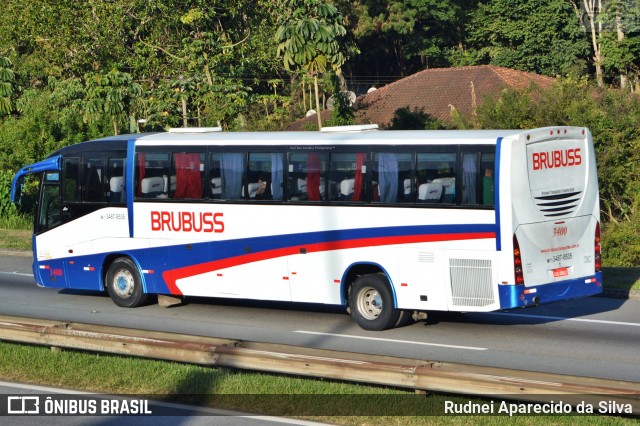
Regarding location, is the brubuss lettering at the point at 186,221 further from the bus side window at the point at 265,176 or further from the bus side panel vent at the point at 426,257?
the bus side panel vent at the point at 426,257

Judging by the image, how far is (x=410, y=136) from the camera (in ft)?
55.0

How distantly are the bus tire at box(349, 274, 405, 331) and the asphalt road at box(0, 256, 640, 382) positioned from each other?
0.20 metres

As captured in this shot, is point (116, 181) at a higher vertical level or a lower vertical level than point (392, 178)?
higher

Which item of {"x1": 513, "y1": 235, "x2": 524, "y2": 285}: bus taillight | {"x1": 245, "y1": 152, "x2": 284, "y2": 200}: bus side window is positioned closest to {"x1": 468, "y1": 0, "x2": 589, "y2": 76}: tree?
{"x1": 245, "y1": 152, "x2": 284, "y2": 200}: bus side window

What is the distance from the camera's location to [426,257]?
16.3 m

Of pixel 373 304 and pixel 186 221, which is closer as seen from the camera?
pixel 373 304

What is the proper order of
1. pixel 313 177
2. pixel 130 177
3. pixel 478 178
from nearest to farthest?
1. pixel 478 178
2. pixel 313 177
3. pixel 130 177

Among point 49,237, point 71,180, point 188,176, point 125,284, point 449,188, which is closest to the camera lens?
point 449,188

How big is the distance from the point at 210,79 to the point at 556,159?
24211 mm

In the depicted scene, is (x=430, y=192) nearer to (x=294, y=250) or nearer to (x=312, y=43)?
(x=294, y=250)

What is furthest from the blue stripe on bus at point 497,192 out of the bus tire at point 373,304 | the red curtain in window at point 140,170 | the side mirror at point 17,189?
the side mirror at point 17,189

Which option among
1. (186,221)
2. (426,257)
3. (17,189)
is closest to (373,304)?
(426,257)

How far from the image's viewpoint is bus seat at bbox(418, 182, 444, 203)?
53.4 ft

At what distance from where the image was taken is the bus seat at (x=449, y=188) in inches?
632
